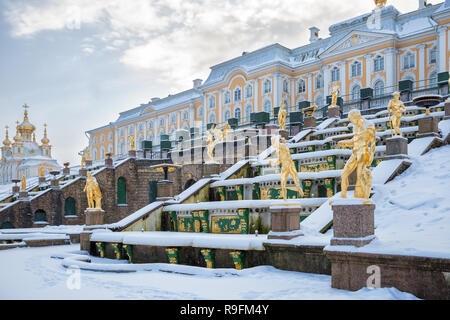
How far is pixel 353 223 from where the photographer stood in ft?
21.3

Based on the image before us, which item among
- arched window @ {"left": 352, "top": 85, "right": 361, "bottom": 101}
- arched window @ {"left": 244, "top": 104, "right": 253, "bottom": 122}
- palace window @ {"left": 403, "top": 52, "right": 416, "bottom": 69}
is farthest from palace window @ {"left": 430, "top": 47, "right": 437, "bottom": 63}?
arched window @ {"left": 244, "top": 104, "right": 253, "bottom": 122}

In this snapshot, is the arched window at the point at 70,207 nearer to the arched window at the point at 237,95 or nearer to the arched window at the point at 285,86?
the arched window at the point at 237,95

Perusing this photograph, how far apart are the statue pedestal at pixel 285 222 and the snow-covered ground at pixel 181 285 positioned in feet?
2.49

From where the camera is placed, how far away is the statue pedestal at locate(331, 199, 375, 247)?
6.44 m

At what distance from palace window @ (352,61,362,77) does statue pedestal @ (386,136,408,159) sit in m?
29.1

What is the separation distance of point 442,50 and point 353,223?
32.9 m

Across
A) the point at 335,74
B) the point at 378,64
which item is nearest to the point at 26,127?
the point at 335,74

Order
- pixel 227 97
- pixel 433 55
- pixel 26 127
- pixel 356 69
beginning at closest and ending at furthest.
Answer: pixel 433 55 → pixel 356 69 → pixel 227 97 → pixel 26 127

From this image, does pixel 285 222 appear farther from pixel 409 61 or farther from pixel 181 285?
pixel 409 61

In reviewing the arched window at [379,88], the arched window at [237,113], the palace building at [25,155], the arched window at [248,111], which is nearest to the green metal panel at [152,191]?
the arched window at [248,111]

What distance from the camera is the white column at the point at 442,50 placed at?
33.0m

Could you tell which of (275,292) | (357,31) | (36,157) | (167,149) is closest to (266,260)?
(275,292)
